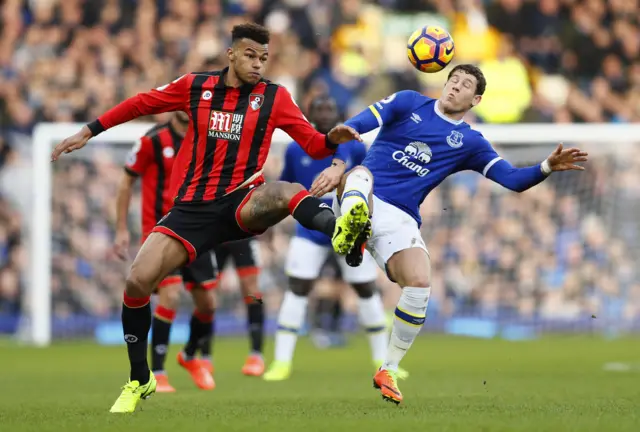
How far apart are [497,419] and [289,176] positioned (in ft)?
16.9

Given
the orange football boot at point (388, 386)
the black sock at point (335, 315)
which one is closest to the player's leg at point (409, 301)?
the orange football boot at point (388, 386)

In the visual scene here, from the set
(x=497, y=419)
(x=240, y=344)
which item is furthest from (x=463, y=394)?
(x=240, y=344)

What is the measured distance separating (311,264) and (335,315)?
4627 millimetres

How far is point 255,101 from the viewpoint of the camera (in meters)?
7.48

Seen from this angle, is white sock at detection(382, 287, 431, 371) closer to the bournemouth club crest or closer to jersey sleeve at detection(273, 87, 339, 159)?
jersey sleeve at detection(273, 87, 339, 159)

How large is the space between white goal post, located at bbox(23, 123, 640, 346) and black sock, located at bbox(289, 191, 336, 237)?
8.21m

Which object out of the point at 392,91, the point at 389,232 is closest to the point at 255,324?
the point at 389,232

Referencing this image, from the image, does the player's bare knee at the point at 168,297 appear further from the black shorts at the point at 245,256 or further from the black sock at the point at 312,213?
the black sock at the point at 312,213

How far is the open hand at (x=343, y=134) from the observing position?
23.0 feet

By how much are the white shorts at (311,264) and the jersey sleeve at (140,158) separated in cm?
190

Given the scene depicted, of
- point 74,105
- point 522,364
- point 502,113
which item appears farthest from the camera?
point 502,113

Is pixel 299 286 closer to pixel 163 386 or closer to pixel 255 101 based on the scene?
pixel 163 386

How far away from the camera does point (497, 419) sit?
258 inches

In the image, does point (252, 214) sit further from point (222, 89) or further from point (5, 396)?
point (5, 396)
